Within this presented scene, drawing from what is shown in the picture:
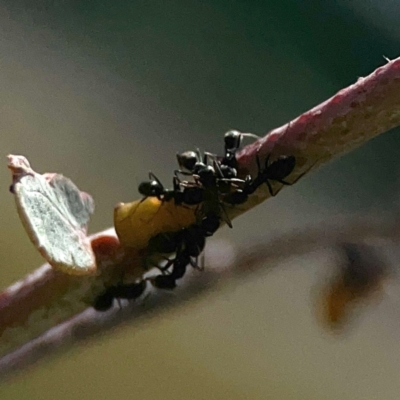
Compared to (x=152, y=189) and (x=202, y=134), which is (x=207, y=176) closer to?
(x=152, y=189)

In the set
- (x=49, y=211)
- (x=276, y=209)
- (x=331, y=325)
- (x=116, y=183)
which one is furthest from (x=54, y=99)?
(x=49, y=211)

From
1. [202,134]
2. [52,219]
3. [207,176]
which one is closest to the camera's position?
[52,219]

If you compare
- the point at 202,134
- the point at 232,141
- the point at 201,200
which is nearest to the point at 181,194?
the point at 201,200

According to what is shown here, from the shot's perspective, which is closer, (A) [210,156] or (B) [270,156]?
(B) [270,156]

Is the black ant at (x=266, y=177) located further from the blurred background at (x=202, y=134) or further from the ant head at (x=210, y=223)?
the blurred background at (x=202, y=134)

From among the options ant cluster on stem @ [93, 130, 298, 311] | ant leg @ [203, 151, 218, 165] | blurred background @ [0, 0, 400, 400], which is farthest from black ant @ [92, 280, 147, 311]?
blurred background @ [0, 0, 400, 400]

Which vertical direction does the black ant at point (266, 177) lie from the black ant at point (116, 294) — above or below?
above

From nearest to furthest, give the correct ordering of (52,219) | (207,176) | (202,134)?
(52,219), (207,176), (202,134)

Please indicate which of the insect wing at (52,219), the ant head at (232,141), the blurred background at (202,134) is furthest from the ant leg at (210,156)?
the blurred background at (202,134)

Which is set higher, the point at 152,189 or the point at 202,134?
the point at 152,189
